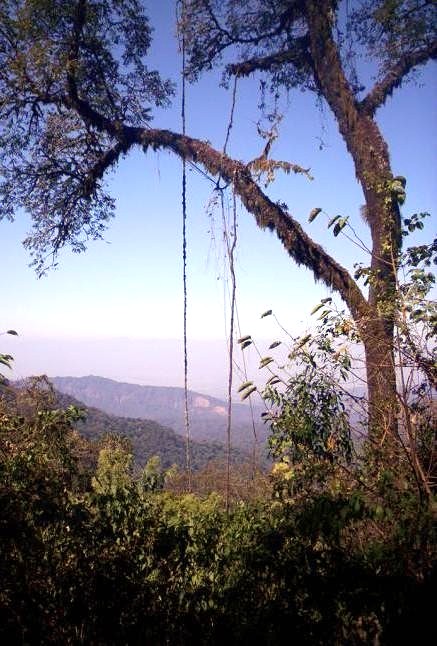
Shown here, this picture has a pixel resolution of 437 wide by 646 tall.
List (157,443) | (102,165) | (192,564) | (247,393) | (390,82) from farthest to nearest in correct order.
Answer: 1. (157,443)
2. (102,165)
3. (390,82)
4. (247,393)
5. (192,564)

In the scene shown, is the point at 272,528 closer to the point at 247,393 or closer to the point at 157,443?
Answer: the point at 247,393

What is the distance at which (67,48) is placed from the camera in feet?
24.4

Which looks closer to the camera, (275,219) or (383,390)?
(383,390)

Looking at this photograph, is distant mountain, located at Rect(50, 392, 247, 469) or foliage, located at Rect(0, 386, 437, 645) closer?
foliage, located at Rect(0, 386, 437, 645)

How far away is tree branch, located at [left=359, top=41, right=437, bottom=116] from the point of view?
7531 millimetres

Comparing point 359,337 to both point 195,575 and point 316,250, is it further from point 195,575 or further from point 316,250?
point 316,250

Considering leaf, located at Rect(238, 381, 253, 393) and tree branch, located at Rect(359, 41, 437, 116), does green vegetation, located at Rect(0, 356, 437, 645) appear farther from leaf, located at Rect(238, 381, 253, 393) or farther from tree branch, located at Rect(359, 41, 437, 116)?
tree branch, located at Rect(359, 41, 437, 116)

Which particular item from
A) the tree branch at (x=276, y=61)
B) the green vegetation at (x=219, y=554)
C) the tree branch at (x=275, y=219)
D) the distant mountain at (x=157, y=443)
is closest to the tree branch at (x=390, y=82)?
the tree branch at (x=276, y=61)

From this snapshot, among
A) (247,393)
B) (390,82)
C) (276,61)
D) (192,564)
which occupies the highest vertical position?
(276,61)

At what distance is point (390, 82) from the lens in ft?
25.0

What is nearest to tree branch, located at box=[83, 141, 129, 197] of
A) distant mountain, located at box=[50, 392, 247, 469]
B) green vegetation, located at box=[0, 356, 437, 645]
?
green vegetation, located at box=[0, 356, 437, 645]

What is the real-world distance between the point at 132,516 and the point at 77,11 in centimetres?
821

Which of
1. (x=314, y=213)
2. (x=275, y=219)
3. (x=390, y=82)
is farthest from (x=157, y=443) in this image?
(x=314, y=213)

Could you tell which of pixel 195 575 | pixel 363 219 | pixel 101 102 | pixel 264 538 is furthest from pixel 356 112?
pixel 195 575
